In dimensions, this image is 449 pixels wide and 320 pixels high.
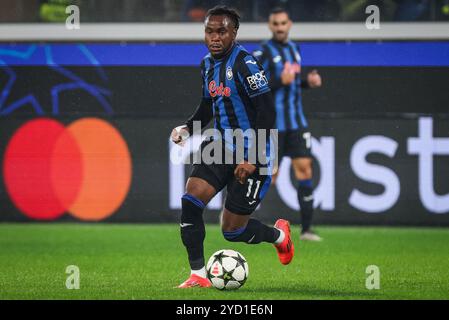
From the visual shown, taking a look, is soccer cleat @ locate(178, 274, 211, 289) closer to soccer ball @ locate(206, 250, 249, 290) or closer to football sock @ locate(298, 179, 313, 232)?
soccer ball @ locate(206, 250, 249, 290)

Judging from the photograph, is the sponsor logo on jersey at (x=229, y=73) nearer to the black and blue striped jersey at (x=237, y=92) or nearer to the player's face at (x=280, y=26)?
the black and blue striped jersey at (x=237, y=92)

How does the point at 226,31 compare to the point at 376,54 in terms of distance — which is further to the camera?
the point at 376,54

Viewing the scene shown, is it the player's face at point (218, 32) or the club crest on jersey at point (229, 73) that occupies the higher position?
the player's face at point (218, 32)

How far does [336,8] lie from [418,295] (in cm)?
680

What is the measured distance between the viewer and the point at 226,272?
7.50 m

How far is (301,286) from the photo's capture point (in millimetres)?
7902

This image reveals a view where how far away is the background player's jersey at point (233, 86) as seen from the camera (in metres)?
7.66

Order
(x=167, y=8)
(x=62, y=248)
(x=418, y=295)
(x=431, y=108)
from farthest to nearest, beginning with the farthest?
(x=167, y=8)
(x=431, y=108)
(x=62, y=248)
(x=418, y=295)

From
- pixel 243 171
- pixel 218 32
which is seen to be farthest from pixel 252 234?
pixel 218 32

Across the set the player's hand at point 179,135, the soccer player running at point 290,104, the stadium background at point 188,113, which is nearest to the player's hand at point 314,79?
the soccer player running at point 290,104

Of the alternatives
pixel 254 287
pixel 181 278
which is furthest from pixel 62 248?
pixel 254 287

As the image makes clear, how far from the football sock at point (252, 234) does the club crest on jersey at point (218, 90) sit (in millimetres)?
976

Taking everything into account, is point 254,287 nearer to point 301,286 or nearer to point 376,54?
point 301,286

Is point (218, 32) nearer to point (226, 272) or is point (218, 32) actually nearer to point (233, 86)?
point (233, 86)
